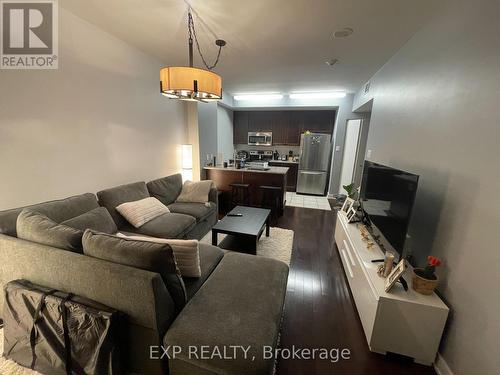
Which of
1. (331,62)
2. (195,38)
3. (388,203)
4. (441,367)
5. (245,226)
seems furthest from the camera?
(331,62)

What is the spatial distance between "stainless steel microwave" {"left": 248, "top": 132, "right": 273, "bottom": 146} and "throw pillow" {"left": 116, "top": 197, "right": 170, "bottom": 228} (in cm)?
445

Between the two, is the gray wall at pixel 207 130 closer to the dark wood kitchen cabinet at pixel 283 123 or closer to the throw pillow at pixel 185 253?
the dark wood kitchen cabinet at pixel 283 123

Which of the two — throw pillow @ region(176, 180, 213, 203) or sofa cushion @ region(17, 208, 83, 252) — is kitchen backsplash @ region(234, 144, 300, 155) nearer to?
throw pillow @ region(176, 180, 213, 203)

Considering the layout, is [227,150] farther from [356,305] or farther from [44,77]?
[356,305]

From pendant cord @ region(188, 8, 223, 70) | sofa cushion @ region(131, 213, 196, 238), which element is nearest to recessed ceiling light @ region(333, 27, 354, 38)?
pendant cord @ region(188, 8, 223, 70)

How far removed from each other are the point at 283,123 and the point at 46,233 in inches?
239

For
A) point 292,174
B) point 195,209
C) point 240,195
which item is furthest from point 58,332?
point 292,174

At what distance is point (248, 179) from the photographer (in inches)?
175

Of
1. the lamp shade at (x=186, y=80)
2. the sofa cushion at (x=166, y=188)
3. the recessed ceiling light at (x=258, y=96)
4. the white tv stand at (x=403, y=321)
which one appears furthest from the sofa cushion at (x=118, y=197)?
the recessed ceiling light at (x=258, y=96)

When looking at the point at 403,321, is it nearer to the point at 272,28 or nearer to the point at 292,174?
the point at 272,28

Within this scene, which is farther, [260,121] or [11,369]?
[260,121]

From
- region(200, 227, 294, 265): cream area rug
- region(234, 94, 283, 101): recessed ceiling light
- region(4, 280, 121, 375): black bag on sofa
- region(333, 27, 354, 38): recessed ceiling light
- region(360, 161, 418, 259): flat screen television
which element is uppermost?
region(234, 94, 283, 101): recessed ceiling light

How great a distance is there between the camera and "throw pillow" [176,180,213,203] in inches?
134

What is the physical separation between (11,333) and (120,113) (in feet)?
7.69
